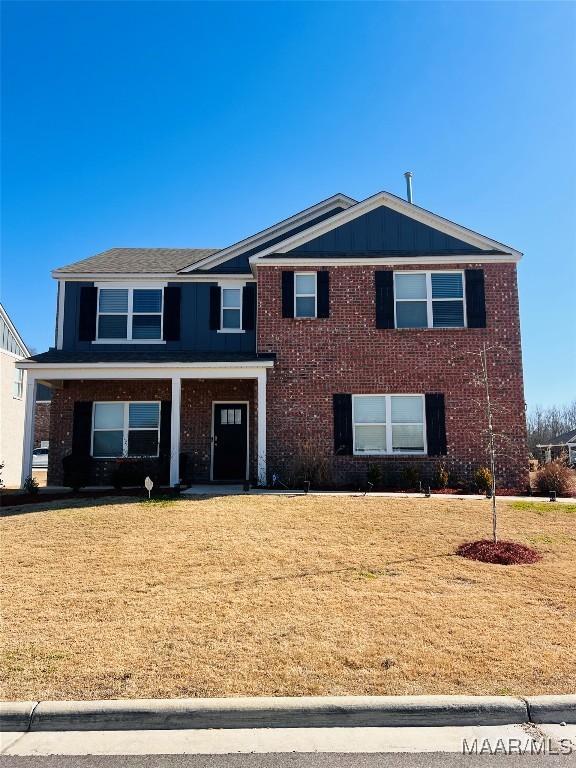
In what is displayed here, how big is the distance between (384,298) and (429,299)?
4.11 feet

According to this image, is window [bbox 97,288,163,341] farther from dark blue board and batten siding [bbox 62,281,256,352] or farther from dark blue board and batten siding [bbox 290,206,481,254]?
dark blue board and batten siding [bbox 290,206,481,254]

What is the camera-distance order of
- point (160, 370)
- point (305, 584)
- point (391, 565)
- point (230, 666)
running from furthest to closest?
point (160, 370)
point (391, 565)
point (305, 584)
point (230, 666)

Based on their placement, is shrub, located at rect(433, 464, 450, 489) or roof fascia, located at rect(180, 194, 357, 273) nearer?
shrub, located at rect(433, 464, 450, 489)

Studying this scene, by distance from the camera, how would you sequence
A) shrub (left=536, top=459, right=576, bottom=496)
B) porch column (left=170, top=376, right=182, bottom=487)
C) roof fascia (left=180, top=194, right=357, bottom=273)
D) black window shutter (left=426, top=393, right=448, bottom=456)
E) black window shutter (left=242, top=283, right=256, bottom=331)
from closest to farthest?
shrub (left=536, top=459, right=576, bottom=496) < porch column (left=170, top=376, right=182, bottom=487) < black window shutter (left=426, top=393, right=448, bottom=456) < black window shutter (left=242, top=283, right=256, bottom=331) < roof fascia (left=180, top=194, right=357, bottom=273)

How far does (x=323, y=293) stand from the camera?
1500 centimetres

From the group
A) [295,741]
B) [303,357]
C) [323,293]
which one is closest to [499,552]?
[295,741]

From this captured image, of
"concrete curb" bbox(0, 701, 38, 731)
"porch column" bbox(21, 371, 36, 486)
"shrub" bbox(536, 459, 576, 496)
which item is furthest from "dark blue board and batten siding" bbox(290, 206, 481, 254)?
"concrete curb" bbox(0, 701, 38, 731)

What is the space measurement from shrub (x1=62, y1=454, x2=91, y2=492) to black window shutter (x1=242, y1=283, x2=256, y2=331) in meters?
5.96

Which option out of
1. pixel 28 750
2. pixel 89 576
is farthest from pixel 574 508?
pixel 28 750

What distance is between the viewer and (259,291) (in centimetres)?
1508

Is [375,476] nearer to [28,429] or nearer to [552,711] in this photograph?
[28,429]

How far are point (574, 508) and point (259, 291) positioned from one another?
9385 mm

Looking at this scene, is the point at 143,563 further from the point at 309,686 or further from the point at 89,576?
the point at 309,686

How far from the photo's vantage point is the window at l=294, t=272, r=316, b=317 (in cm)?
1503
